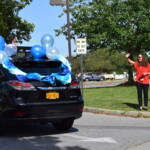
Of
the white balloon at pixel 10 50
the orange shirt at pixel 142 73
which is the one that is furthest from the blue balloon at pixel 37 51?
the orange shirt at pixel 142 73

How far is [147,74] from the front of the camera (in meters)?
10.3

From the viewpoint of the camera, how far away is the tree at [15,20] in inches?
1049

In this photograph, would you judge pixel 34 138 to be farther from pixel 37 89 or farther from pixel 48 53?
pixel 48 53

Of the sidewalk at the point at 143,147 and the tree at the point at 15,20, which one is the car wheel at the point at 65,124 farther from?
the tree at the point at 15,20

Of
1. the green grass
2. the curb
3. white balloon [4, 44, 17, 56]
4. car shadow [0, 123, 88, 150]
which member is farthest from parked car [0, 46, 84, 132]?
the green grass

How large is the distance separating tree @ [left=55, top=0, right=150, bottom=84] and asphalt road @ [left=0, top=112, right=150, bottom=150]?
18.0 metres

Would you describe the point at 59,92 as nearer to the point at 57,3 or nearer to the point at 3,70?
the point at 3,70

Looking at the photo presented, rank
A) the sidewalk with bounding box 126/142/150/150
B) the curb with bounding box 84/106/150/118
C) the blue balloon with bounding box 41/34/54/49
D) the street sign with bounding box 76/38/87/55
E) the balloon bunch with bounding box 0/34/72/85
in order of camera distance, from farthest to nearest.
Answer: the street sign with bounding box 76/38/87/55 → the curb with bounding box 84/106/150/118 → the blue balloon with bounding box 41/34/54/49 → the balloon bunch with bounding box 0/34/72/85 → the sidewalk with bounding box 126/142/150/150

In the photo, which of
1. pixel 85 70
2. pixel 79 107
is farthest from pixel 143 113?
pixel 85 70

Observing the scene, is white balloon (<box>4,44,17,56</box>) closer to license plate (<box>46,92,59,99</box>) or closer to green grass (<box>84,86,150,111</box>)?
license plate (<box>46,92,59,99</box>)

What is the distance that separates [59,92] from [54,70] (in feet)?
1.89

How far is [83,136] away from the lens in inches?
279

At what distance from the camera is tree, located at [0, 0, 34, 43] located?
2666 centimetres

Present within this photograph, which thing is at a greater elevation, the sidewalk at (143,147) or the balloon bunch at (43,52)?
the balloon bunch at (43,52)
